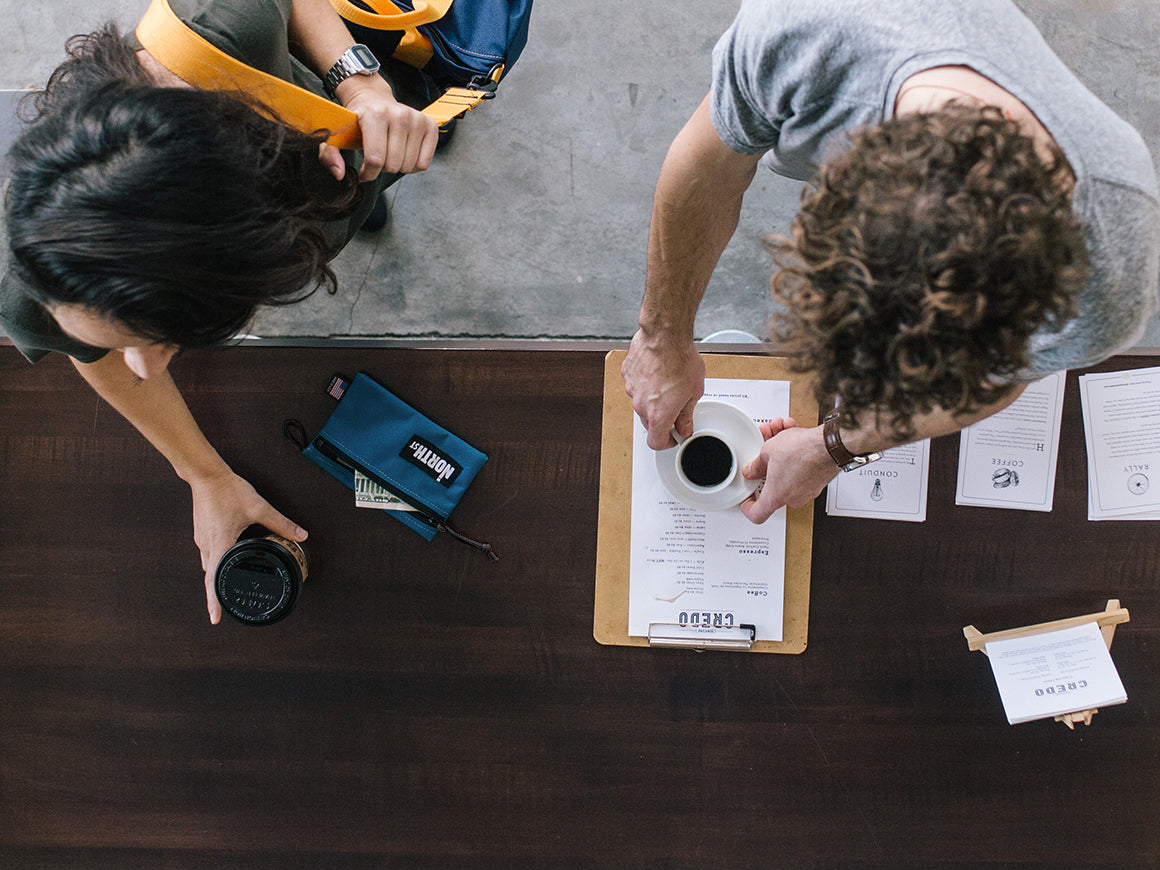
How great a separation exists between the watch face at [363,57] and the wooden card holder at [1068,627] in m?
1.10

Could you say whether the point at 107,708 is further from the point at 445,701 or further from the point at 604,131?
the point at 604,131

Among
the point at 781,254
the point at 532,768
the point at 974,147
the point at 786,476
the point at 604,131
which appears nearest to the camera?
the point at 974,147

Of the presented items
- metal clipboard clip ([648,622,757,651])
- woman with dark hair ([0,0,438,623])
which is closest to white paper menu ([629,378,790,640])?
metal clipboard clip ([648,622,757,651])

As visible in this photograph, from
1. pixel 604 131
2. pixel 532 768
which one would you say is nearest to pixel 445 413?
pixel 532 768

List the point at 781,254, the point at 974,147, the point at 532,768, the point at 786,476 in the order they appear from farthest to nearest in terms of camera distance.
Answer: the point at 532,768
the point at 786,476
the point at 781,254
the point at 974,147

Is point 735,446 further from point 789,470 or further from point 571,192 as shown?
point 571,192

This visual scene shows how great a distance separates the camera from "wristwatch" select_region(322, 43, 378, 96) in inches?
38.1

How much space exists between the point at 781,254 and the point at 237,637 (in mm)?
928

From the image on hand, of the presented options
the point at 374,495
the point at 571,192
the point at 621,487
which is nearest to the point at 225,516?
the point at 374,495

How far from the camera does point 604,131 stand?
177 centimetres

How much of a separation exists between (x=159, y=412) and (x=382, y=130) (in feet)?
A: 1.59

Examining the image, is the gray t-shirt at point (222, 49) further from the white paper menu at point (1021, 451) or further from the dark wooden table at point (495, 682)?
the white paper menu at point (1021, 451)

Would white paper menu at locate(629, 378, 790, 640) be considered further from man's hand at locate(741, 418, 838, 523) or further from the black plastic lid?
the black plastic lid

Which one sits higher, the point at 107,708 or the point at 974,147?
the point at 974,147
